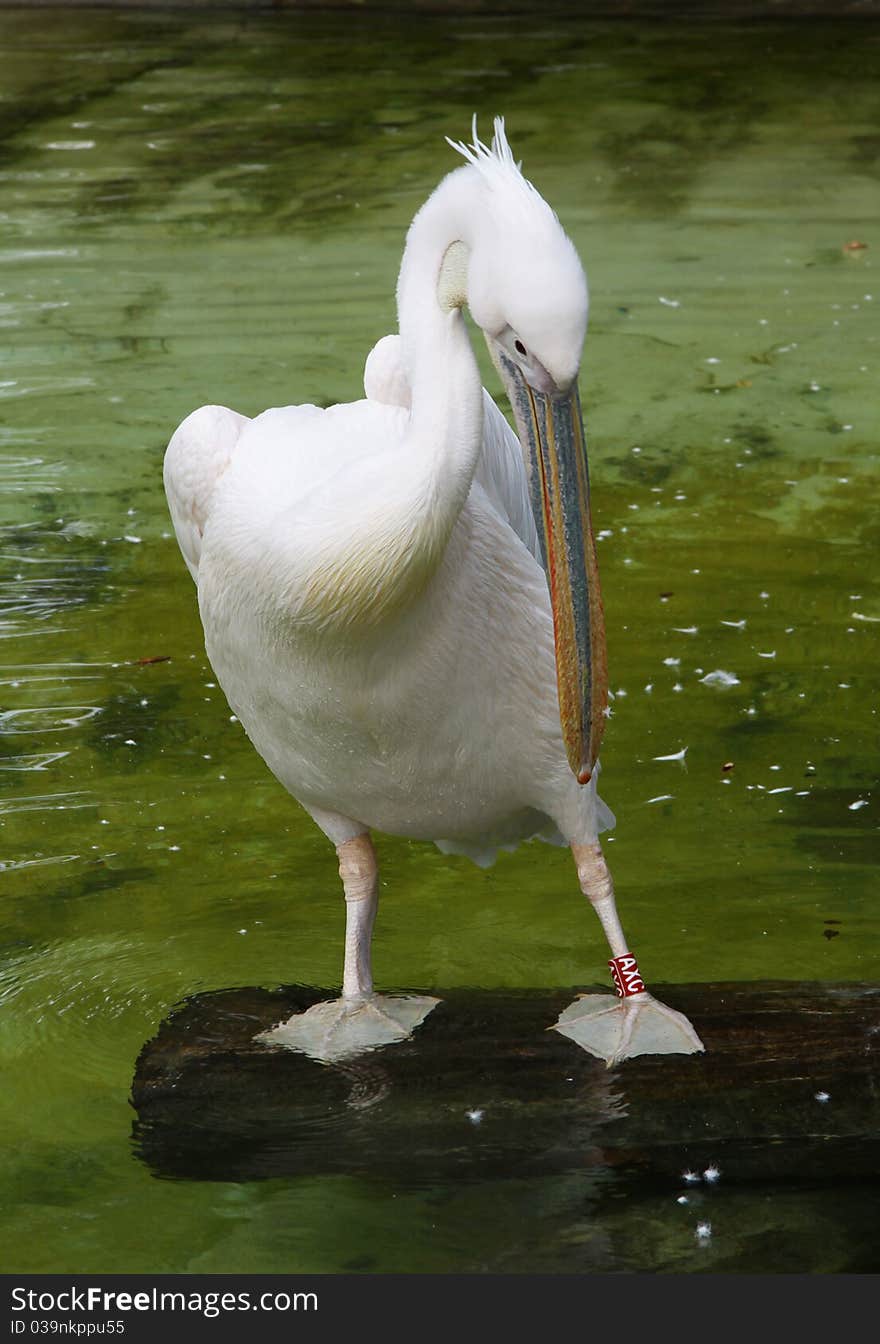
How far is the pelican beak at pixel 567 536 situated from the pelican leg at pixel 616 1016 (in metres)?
0.38

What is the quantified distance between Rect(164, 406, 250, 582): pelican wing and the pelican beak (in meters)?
0.51

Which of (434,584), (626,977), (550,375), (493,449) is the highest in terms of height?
(550,375)

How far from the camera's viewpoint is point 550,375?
2426mm

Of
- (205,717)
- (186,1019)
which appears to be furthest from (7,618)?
(186,1019)

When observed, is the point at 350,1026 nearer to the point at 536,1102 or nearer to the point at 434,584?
the point at 536,1102

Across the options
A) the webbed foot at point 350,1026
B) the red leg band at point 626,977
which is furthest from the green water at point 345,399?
the red leg band at point 626,977

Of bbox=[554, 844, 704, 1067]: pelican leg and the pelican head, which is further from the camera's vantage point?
bbox=[554, 844, 704, 1067]: pelican leg

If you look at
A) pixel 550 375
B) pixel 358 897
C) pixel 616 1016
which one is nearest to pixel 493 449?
pixel 550 375

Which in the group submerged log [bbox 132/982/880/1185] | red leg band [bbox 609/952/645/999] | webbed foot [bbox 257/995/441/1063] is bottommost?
submerged log [bbox 132/982/880/1185]

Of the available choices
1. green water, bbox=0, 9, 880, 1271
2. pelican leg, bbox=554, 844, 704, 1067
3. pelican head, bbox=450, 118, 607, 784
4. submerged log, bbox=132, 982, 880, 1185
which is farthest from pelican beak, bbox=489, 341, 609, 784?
green water, bbox=0, 9, 880, 1271

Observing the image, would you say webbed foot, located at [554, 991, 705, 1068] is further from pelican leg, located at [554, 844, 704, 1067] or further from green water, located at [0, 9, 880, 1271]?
green water, located at [0, 9, 880, 1271]

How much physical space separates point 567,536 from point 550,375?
224mm

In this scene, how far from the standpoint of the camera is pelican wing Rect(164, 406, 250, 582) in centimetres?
287

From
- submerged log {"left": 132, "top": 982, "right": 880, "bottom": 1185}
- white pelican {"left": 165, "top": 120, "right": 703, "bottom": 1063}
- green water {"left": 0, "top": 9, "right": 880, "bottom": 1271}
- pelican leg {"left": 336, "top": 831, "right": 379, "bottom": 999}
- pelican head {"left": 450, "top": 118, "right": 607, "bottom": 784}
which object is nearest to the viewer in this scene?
pelican head {"left": 450, "top": 118, "right": 607, "bottom": 784}
